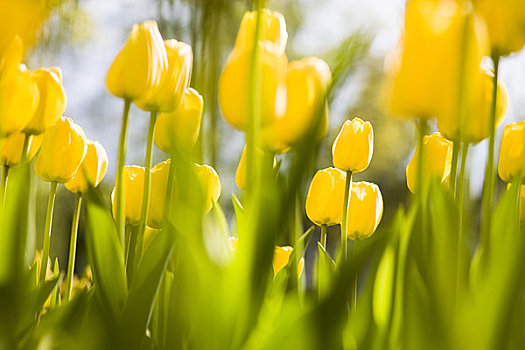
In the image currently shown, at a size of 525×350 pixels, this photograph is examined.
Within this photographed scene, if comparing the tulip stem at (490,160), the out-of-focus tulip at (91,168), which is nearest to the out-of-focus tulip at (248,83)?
the tulip stem at (490,160)

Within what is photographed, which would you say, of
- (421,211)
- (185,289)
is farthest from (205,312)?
(421,211)

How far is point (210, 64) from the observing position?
0.17 m

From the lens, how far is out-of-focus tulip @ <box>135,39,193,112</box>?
0.43 m

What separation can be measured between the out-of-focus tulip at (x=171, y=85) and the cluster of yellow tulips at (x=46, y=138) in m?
0.07

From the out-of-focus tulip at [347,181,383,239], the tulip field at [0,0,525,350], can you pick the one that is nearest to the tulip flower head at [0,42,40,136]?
the tulip field at [0,0,525,350]

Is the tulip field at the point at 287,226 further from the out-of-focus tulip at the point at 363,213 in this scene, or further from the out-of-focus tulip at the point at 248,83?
the out-of-focus tulip at the point at 363,213

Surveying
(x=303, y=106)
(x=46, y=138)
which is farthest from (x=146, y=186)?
(x=303, y=106)

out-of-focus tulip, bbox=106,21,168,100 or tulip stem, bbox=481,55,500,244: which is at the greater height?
out-of-focus tulip, bbox=106,21,168,100

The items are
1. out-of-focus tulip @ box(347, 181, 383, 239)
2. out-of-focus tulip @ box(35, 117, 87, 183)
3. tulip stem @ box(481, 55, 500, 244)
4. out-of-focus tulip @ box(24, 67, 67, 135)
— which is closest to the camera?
tulip stem @ box(481, 55, 500, 244)

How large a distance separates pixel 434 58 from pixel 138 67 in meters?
0.27

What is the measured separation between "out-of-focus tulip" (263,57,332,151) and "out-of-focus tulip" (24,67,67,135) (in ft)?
0.84

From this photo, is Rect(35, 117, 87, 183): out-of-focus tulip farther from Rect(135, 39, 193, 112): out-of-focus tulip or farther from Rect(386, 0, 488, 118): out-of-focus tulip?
Rect(386, 0, 488, 118): out-of-focus tulip

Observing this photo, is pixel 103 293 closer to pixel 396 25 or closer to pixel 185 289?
pixel 185 289

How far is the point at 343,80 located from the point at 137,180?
16.2 inches
